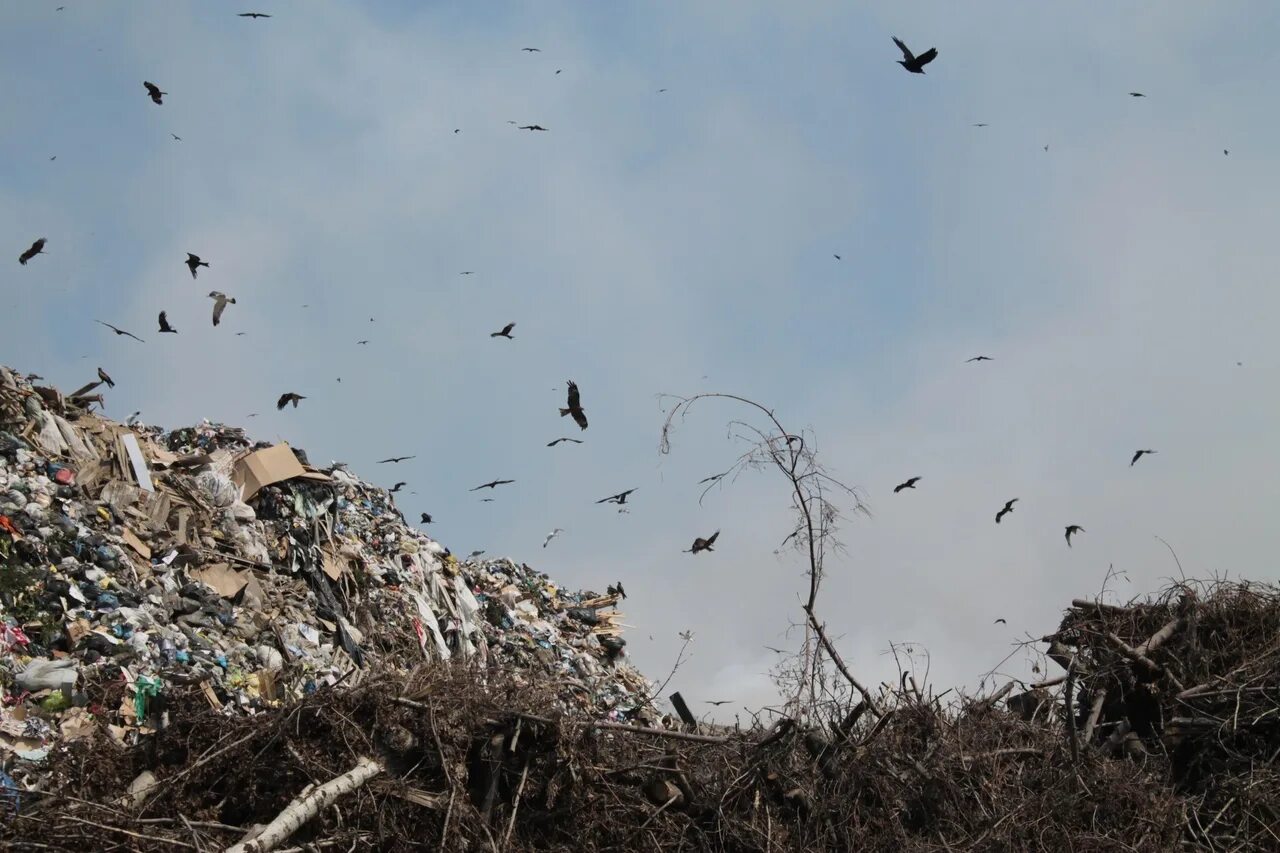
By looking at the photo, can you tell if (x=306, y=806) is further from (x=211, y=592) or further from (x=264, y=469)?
(x=264, y=469)

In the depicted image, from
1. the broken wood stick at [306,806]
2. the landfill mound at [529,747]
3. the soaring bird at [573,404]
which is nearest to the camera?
the broken wood stick at [306,806]

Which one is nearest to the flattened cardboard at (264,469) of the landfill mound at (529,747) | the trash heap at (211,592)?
the trash heap at (211,592)

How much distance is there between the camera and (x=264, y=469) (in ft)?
34.9

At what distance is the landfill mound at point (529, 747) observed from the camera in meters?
5.04

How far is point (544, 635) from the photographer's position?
11969mm

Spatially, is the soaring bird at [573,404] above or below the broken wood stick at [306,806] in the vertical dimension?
above

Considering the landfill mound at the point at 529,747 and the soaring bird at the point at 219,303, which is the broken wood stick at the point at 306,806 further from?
the soaring bird at the point at 219,303

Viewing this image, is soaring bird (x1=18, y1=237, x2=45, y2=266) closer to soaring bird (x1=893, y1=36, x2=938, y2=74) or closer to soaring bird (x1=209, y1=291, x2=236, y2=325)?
soaring bird (x1=209, y1=291, x2=236, y2=325)

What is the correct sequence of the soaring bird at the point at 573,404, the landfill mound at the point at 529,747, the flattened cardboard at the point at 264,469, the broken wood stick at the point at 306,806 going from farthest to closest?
the flattened cardboard at the point at 264,469, the soaring bird at the point at 573,404, the landfill mound at the point at 529,747, the broken wood stick at the point at 306,806

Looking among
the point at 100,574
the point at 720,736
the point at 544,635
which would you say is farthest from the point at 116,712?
the point at 544,635

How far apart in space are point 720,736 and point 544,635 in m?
6.32

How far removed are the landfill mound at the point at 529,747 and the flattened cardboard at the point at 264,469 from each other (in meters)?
1.96

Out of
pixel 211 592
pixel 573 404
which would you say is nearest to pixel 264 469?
pixel 211 592

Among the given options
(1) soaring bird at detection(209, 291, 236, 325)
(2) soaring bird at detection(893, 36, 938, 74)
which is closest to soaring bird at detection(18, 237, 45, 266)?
(1) soaring bird at detection(209, 291, 236, 325)
